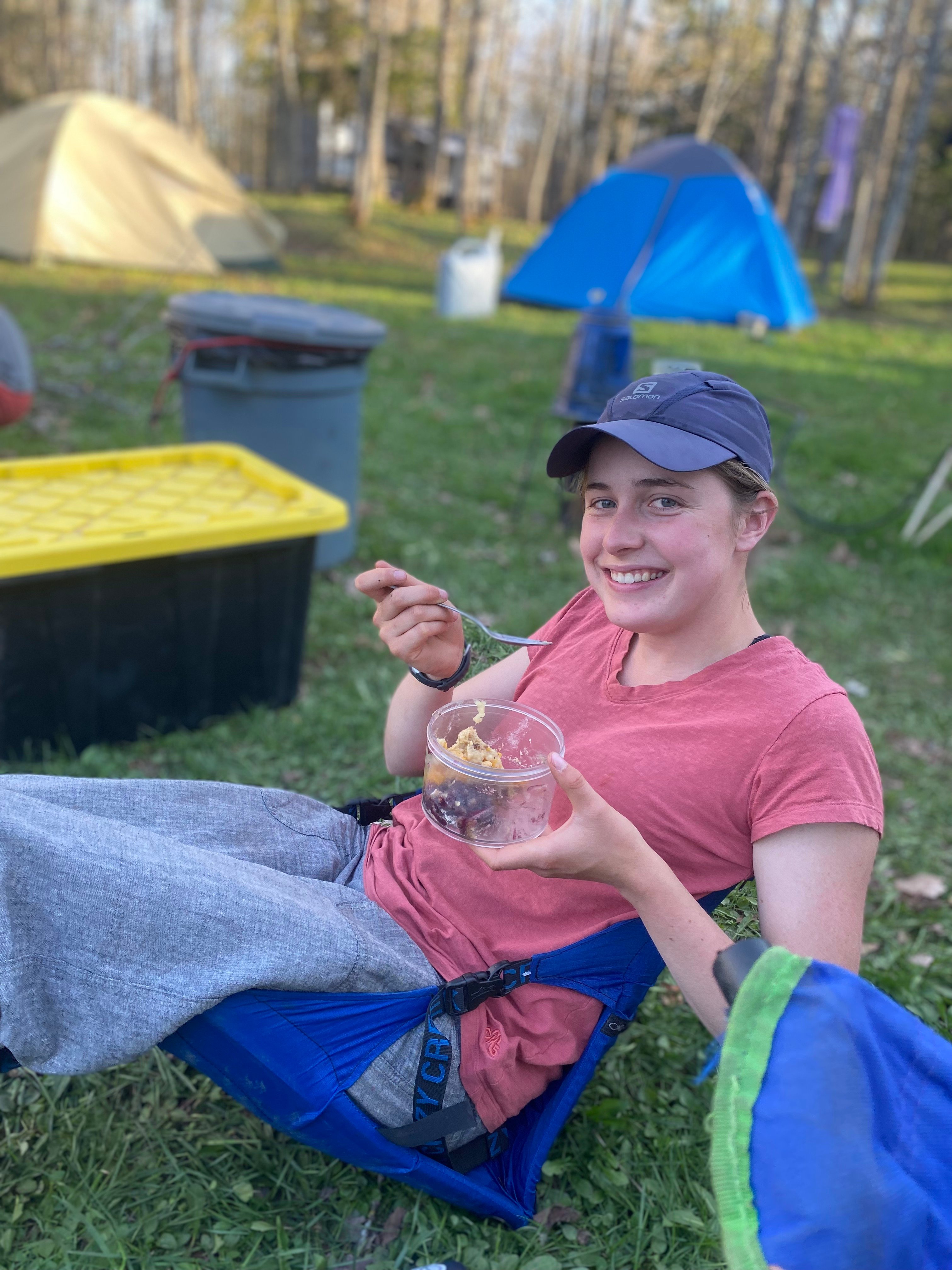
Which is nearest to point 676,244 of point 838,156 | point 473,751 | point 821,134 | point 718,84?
point 838,156

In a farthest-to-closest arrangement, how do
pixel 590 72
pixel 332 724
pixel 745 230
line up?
pixel 590 72 < pixel 745 230 < pixel 332 724

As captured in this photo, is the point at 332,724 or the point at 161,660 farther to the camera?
the point at 332,724

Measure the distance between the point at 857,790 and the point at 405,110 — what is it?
2766cm

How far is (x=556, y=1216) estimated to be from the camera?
69.1 inches

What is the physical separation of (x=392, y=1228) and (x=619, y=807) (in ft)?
3.04

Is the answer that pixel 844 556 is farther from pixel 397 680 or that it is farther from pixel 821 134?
pixel 821 134

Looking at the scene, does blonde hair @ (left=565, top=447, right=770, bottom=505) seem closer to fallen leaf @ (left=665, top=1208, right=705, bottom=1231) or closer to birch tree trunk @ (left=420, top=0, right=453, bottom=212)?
fallen leaf @ (left=665, top=1208, right=705, bottom=1231)

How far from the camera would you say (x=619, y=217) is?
37.3ft

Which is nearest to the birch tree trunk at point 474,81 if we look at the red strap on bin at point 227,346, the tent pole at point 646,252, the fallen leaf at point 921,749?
the tent pole at point 646,252

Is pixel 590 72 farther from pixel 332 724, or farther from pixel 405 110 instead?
pixel 332 724

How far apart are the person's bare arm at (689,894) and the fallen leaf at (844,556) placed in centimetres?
434

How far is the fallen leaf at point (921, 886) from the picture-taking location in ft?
8.87

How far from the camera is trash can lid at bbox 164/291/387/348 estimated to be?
12.0 ft

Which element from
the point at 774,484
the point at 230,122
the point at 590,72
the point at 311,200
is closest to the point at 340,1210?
the point at 774,484
